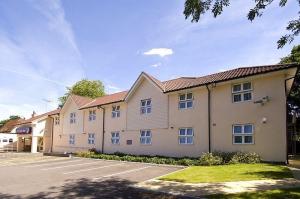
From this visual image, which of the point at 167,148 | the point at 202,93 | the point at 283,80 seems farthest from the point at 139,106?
the point at 283,80

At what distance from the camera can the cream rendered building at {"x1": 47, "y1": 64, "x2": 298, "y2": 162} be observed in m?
19.0

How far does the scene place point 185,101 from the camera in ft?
80.6

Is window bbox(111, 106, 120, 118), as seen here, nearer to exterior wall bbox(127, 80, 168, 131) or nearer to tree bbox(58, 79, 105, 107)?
exterior wall bbox(127, 80, 168, 131)

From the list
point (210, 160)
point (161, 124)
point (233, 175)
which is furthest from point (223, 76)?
point (233, 175)

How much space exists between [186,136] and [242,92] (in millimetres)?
5870

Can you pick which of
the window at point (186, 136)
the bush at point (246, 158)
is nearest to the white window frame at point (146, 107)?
the window at point (186, 136)

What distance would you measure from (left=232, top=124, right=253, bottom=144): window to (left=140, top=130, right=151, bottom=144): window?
29.5 ft

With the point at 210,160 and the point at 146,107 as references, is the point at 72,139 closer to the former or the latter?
the point at 146,107

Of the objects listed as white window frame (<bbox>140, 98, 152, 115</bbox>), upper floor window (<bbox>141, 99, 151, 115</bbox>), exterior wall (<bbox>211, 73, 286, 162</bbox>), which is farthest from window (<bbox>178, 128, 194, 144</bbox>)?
upper floor window (<bbox>141, 99, 151, 115</bbox>)

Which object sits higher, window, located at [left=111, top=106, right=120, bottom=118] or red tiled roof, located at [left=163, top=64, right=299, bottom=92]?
red tiled roof, located at [left=163, top=64, right=299, bottom=92]

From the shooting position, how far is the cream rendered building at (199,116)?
19.0m

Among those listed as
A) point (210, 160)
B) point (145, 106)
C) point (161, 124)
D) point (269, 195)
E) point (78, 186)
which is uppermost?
point (145, 106)

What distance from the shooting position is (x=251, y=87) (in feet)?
66.3

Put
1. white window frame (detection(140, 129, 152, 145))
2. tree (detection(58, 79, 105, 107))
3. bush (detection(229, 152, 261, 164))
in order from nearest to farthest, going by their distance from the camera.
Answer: bush (detection(229, 152, 261, 164)), white window frame (detection(140, 129, 152, 145)), tree (detection(58, 79, 105, 107))
